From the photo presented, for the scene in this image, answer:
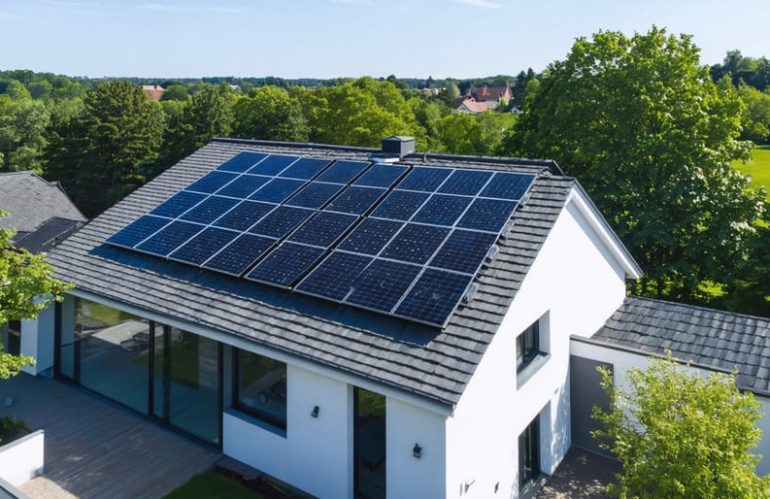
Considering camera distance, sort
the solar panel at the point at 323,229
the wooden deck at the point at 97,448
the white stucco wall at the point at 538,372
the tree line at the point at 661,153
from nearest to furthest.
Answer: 1. the white stucco wall at the point at 538,372
2. the wooden deck at the point at 97,448
3. the solar panel at the point at 323,229
4. the tree line at the point at 661,153

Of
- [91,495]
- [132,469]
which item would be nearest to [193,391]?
[132,469]

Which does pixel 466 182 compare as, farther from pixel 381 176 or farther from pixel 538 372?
pixel 538 372

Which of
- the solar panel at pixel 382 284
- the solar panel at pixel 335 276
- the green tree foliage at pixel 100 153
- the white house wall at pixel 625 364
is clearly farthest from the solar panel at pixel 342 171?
the green tree foliage at pixel 100 153

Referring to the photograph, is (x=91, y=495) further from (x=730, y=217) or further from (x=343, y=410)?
(x=730, y=217)

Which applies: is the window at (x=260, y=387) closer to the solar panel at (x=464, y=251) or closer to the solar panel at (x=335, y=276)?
the solar panel at (x=335, y=276)

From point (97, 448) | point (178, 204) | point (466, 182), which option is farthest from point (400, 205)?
point (97, 448)

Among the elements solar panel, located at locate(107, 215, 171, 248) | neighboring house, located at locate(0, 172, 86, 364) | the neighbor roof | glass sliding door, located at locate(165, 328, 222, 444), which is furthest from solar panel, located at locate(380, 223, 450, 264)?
the neighbor roof
